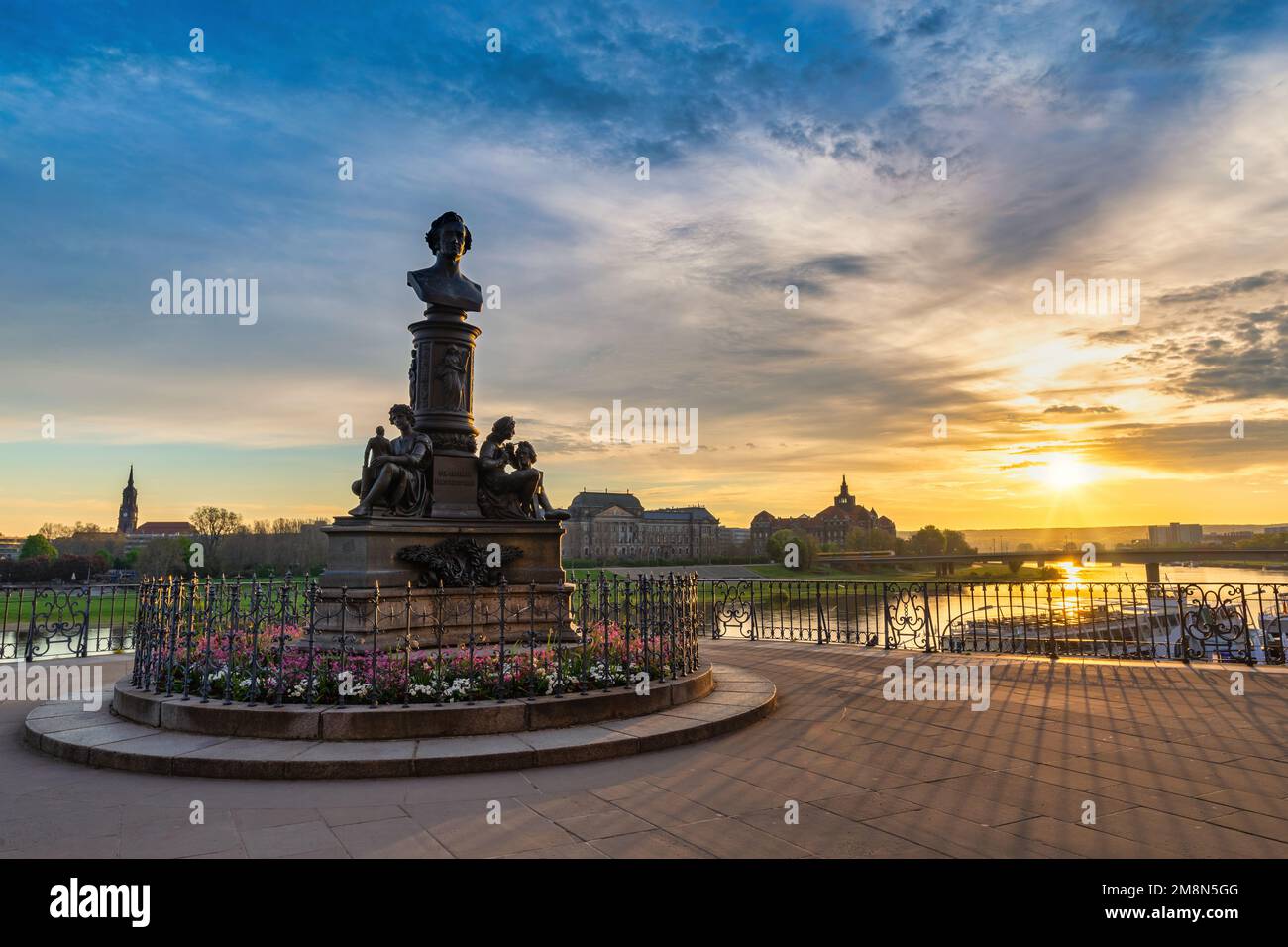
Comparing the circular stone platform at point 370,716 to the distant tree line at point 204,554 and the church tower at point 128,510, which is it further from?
the church tower at point 128,510

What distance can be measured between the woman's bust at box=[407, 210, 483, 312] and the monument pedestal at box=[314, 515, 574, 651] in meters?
2.99

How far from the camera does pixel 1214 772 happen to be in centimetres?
568

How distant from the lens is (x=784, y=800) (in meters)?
5.08

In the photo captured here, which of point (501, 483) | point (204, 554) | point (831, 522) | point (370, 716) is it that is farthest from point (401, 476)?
point (831, 522)

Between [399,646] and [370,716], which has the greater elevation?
[399,646]

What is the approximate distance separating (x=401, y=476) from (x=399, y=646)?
245 centimetres

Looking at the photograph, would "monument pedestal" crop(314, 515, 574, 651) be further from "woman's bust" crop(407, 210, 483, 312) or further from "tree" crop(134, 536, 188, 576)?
"tree" crop(134, 536, 188, 576)

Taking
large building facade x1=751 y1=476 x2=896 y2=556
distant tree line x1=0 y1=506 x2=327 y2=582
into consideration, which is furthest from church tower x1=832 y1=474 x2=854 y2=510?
distant tree line x1=0 y1=506 x2=327 y2=582

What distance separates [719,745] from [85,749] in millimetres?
5131

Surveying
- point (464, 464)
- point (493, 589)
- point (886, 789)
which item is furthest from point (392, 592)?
point (886, 789)

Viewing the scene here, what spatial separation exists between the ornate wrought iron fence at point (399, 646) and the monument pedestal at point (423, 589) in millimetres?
25

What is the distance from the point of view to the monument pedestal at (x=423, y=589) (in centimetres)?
870

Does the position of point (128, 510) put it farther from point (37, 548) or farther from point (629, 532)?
point (629, 532)

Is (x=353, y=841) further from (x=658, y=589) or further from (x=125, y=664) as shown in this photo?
(x=125, y=664)
